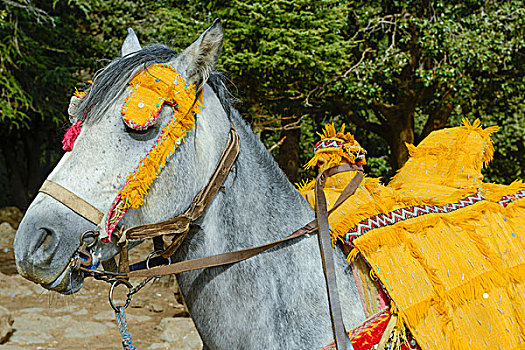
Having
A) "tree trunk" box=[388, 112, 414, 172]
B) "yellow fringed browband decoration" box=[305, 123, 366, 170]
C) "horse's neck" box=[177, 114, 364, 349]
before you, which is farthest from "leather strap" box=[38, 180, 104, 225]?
"tree trunk" box=[388, 112, 414, 172]

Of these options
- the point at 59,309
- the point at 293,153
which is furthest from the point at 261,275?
the point at 293,153

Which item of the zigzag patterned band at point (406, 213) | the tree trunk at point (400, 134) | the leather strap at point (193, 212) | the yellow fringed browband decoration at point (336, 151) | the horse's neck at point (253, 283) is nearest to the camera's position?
the leather strap at point (193, 212)

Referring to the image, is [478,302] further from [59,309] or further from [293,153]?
[293,153]

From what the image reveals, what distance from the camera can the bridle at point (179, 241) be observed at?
1440 mm

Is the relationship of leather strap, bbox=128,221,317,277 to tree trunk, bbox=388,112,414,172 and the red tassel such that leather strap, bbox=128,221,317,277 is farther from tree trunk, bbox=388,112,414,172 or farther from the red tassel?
tree trunk, bbox=388,112,414,172

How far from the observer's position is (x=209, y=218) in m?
1.64

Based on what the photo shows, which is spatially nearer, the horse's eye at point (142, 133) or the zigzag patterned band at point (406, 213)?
the horse's eye at point (142, 133)

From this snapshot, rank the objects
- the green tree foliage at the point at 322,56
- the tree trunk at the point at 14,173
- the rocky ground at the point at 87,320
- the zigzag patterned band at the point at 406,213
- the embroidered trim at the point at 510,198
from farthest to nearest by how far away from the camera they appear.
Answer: the tree trunk at the point at 14,173
the green tree foliage at the point at 322,56
the rocky ground at the point at 87,320
the embroidered trim at the point at 510,198
the zigzag patterned band at the point at 406,213

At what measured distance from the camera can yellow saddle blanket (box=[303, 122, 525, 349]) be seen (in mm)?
1680

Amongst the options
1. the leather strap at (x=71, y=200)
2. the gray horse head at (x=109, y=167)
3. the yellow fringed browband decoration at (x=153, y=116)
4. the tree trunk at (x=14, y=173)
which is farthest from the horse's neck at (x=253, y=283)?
the tree trunk at (x=14, y=173)

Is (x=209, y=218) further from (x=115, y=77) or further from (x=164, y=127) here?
(x=115, y=77)

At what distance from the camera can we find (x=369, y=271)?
1743 millimetres

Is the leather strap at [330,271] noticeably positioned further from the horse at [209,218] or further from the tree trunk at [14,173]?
the tree trunk at [14,173]

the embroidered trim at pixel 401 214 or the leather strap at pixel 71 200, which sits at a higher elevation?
the leather strap at pixel 71 200
